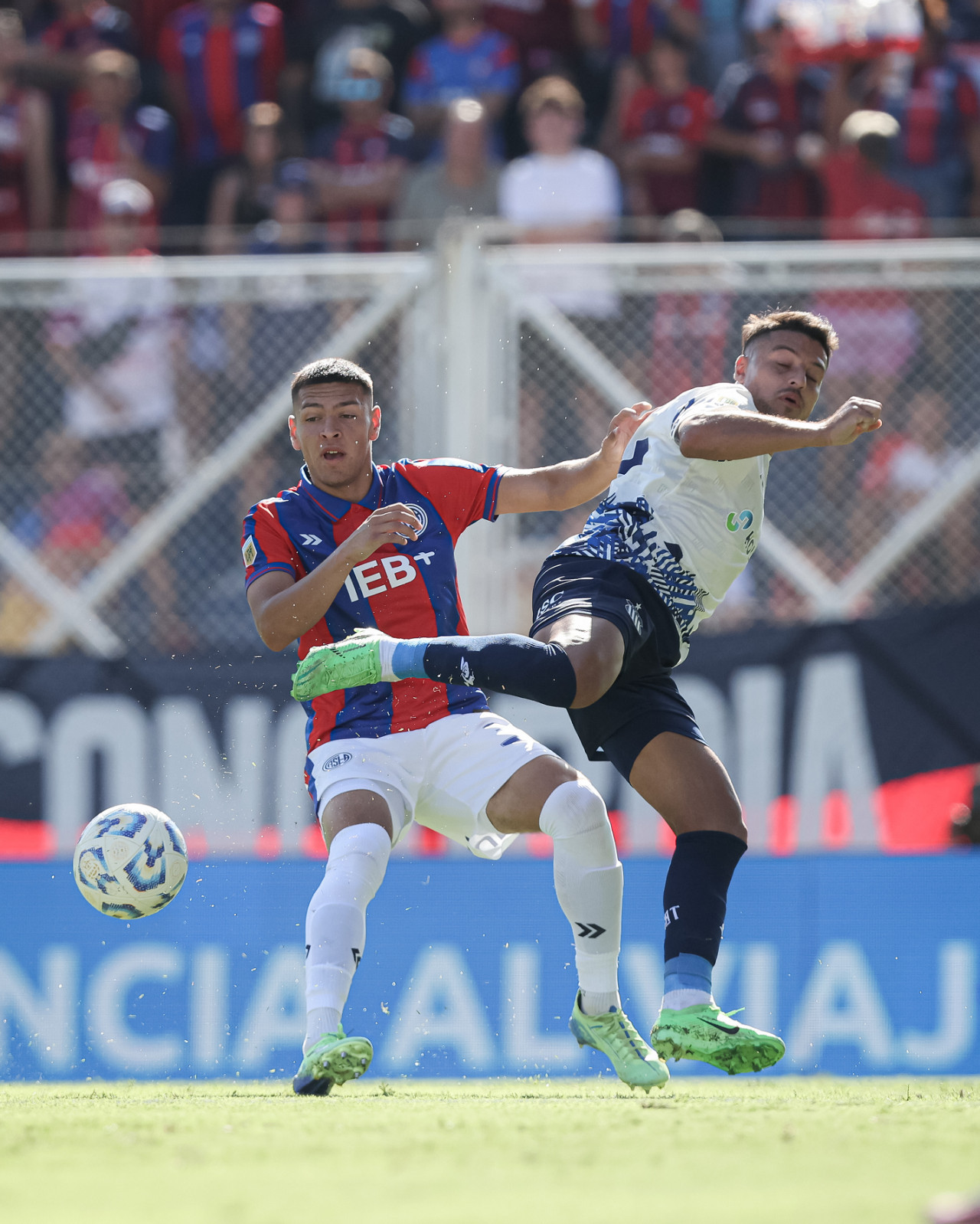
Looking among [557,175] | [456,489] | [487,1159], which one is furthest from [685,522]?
[557,175]

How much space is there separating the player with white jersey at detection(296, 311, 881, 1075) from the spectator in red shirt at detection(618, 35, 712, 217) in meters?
4.99

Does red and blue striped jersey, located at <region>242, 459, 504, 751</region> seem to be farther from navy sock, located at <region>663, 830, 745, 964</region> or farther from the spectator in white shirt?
the spectator in white shirt

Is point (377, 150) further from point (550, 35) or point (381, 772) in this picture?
Result: point (381, 772)

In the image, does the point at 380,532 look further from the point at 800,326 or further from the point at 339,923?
the point at 800,326

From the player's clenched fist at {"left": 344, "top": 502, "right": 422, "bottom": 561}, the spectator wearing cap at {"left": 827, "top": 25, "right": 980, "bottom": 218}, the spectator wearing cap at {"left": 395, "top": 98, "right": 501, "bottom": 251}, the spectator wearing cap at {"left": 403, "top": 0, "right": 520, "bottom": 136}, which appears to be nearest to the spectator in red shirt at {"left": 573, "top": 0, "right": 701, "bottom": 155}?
the spectator wearing cap at {"left": 403, "top": 0, "right": 520, "bottom": 136}

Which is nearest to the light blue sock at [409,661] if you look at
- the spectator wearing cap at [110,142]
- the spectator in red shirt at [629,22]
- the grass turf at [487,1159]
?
the grass turf at [487,1159]

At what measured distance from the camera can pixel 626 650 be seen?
4.77 metres

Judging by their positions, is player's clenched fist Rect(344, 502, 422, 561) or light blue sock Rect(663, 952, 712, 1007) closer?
light blue sock Rect(663, 952, 712, 1007)

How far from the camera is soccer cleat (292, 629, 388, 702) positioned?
465cm

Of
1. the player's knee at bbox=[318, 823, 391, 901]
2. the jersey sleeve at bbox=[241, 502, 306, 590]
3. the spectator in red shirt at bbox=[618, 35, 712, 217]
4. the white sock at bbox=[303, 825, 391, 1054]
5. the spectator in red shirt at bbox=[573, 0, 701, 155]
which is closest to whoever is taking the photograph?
the white sock at bbox=[303, 825, 391, 1054]

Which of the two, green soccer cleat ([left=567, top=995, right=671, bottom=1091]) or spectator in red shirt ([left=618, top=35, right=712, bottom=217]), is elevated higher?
spectator in red shirt ([left=618, top=35, right=712, bottom=217])

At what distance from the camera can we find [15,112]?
10.5 m

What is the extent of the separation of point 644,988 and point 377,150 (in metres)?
5.57

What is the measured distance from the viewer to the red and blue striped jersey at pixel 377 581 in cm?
497
